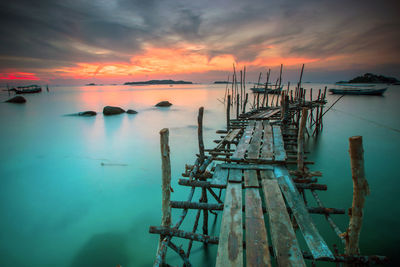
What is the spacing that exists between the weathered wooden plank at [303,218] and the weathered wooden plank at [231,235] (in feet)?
2.97

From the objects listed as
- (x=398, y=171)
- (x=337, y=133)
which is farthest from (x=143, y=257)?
(x=337, y=133)

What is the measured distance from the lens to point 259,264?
2.20m

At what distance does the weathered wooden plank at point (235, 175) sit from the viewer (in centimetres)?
409

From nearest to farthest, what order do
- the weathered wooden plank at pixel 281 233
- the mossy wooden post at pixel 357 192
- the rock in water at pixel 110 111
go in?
1. the weathered wooden plank at pixel 281 233
2. the mossy wooden post at pixel 357 192
3. the rock in water at pixel 110 111

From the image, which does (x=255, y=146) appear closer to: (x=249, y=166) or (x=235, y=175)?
(x=249, y=166)

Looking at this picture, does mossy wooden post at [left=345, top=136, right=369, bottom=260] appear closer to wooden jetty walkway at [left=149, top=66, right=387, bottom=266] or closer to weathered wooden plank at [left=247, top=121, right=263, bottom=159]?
wooden jetty walkway at [left=149, top=66, right=387, bottom=266]

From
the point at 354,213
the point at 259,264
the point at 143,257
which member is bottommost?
the point at 143,257

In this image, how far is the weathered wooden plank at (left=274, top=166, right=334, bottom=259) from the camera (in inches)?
93.4

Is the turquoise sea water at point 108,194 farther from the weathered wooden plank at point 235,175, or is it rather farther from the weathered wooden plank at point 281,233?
the weathered wooden plank at point 281,233

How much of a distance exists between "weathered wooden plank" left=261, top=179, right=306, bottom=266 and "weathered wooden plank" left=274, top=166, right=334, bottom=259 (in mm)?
176

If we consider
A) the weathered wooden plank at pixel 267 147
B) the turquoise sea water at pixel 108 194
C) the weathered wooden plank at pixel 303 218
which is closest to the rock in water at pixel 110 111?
the turquoise sea water at pixel 108 194

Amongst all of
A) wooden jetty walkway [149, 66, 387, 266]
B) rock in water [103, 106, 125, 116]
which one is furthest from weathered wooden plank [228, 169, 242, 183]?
rock in water [103, 106, 125, 116]

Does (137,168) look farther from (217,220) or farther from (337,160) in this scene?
(337,160)

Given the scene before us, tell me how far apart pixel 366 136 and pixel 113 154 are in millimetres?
20799
